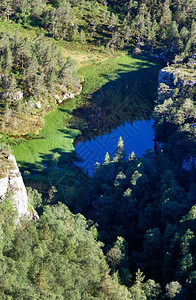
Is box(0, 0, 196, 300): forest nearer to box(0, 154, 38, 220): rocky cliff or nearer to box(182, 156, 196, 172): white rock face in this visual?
box(182, 156, 196, 172): white rock face

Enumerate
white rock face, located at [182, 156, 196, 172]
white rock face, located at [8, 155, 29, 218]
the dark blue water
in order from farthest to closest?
the dark blue water, white rock face, located at [182, 156, 196, 172], white rock face, located at [8, 155, 29, 218]

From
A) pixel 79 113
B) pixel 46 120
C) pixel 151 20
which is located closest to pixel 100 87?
pixel 79 113

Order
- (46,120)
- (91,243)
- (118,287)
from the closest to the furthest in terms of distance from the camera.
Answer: (118,287), (91,243), (46,120)

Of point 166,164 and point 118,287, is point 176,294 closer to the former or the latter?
point 118,287

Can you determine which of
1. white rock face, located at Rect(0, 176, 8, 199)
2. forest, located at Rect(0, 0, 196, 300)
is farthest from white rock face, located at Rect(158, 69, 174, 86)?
white rock face, located at Rect(0, 176, 8, 199)

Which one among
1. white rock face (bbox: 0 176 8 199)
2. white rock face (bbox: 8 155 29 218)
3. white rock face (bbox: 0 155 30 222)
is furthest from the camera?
white rock face (bbox: 8 155 29 218)

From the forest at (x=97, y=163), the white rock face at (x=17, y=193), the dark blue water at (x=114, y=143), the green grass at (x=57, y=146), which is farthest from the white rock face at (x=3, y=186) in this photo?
the dark blue water at (x=114, y=143)
